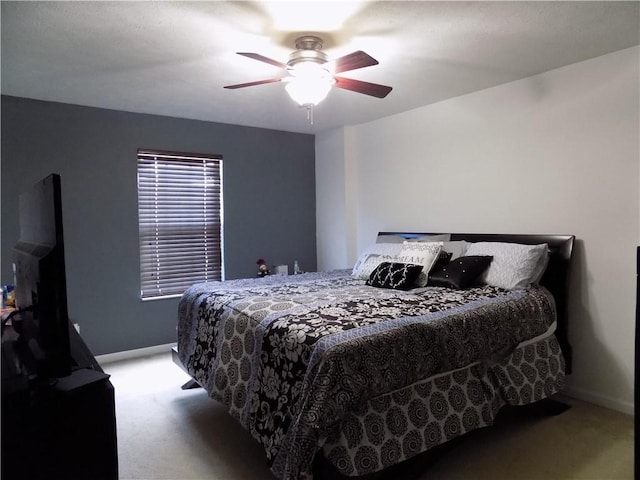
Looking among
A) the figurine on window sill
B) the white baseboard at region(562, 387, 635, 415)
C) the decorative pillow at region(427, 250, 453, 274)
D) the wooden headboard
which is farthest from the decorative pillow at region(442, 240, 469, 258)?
the figurine on window sill

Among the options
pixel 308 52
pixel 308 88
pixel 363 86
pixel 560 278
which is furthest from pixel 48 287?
pixel 560 278

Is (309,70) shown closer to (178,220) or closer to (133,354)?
(178,220)

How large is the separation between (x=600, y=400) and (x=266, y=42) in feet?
10.3

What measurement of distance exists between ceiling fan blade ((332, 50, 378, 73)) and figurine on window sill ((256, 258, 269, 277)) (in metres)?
2.60

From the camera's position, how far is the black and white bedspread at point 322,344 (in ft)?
5.62

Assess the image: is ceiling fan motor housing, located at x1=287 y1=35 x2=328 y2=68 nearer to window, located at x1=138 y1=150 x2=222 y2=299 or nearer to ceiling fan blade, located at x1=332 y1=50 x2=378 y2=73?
ceiling fan blade, located at x1=332 y1=50 x2=378 y2=73

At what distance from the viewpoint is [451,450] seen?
229 cm

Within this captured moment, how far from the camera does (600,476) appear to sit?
2.08m

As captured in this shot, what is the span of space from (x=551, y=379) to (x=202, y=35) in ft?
9.35

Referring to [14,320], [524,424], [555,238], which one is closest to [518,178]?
[555,238]

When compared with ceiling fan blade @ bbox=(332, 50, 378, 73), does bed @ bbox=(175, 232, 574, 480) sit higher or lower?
lower

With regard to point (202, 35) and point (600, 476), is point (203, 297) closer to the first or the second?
point (202, 35)

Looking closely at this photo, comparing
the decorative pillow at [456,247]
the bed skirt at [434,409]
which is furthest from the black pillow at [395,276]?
the bed skirt at [434,409]

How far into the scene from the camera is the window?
13.3 ft
